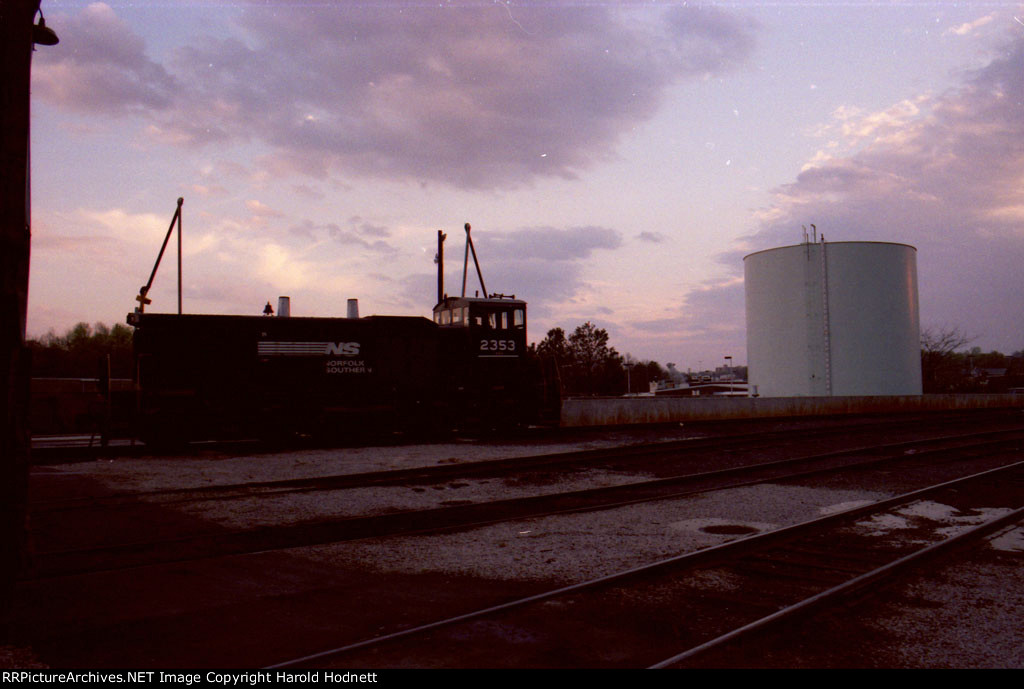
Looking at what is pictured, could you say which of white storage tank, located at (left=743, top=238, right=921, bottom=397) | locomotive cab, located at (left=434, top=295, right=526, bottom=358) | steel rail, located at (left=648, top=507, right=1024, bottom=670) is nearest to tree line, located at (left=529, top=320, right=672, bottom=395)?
→ white storage tank, located at (left=743, top=238, right=921, bottom=397)

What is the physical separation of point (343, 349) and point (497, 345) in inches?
172

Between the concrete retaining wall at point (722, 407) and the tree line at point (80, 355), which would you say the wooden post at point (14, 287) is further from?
the tree line at point (80, 355)

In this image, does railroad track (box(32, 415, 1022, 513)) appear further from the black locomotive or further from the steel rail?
the steel rail

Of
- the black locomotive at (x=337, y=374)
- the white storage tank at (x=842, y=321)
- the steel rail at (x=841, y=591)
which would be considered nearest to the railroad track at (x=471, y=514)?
the steel rail at (x=841, y=591)

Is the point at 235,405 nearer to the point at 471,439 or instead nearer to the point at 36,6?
the point at 471,439

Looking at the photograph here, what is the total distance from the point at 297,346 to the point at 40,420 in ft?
32.3

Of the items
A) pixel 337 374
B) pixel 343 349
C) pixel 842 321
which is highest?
pixel 842 321

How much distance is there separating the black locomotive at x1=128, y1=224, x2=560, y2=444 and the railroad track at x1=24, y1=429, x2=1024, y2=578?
529 cm

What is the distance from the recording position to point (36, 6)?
15.3ft

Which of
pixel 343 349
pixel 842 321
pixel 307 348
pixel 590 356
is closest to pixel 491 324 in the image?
pixel 343 349

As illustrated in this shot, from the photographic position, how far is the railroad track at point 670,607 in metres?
3.66

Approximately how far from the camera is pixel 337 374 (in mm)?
16656

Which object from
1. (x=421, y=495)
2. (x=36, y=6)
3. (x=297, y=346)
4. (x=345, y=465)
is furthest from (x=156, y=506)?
(x=297, y=346)

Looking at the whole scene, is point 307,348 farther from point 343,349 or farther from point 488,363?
point 488,363
